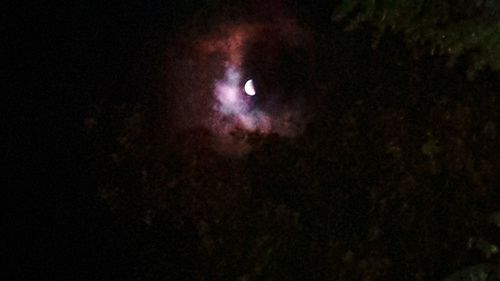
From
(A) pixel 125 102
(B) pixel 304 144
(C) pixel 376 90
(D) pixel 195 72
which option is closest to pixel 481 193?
(C) pixel 376 90

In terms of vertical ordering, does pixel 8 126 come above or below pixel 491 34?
above

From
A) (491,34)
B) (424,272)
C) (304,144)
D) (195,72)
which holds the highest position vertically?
(195,72)

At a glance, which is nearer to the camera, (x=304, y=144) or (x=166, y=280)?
(x=166, y=280)

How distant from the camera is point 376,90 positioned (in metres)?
4.72

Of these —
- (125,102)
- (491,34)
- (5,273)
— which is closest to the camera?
(491,34)

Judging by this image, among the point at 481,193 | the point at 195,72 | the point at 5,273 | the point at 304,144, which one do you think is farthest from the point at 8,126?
the point at 481,193

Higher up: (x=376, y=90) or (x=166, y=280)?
(x=376, y=90)

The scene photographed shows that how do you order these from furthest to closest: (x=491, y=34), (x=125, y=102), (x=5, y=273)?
(x=125, y=102)
(x=5, y=273)
(x=491, y=34)

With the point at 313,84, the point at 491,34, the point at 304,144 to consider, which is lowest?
the point at 491,34

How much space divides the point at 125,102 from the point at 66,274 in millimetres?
1495

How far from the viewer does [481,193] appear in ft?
14.8

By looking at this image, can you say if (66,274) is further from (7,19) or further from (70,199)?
(7,19)

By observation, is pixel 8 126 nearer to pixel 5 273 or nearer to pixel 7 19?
pixel 7 19

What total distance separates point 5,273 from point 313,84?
3003 mm
